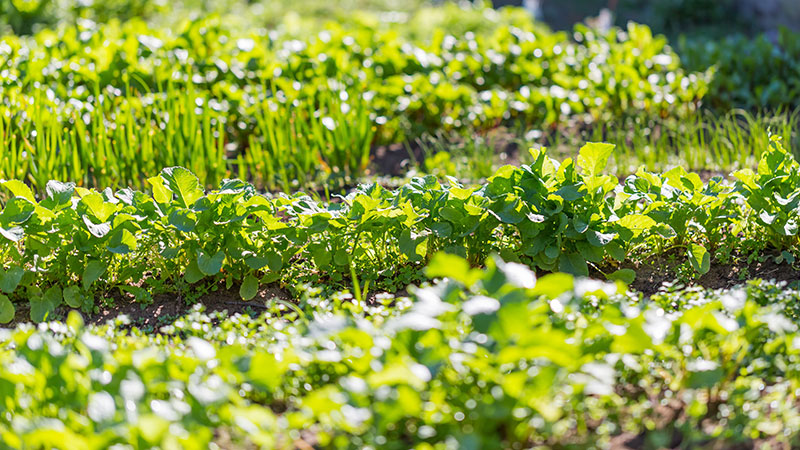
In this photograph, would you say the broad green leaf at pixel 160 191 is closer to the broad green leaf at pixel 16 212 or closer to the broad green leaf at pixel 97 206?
the broad green leaf at pixel 97 206

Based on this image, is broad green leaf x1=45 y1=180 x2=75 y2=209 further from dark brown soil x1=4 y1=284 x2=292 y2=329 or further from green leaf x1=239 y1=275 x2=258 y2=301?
green leaf x1=239 y1=275 x2=258 y2=301

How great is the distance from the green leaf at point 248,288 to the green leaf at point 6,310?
77 centimetres

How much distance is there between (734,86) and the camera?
511cm

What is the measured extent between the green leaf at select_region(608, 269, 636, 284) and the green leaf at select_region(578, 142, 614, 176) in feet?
1.22

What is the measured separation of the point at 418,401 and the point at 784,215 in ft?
5.72

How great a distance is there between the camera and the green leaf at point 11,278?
275cm

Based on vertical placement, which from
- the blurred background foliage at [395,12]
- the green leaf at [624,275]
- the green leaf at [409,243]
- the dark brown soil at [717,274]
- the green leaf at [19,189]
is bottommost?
the blurred background foliage at [395,12]

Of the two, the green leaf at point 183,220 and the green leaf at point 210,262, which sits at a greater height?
the green leaf at point 183,220

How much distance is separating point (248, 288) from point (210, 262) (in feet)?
0.63

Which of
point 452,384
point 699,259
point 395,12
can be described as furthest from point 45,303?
point 395,12

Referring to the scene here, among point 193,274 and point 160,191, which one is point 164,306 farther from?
point 160,191

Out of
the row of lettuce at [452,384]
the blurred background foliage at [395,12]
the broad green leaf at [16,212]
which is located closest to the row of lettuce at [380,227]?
the broad green leaf at [16,212]

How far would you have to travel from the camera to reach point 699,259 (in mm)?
2846

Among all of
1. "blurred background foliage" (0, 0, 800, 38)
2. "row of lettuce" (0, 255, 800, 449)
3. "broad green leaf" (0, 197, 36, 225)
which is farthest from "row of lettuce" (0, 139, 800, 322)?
"blurred background foliage" (0, 0, 800, 38)
